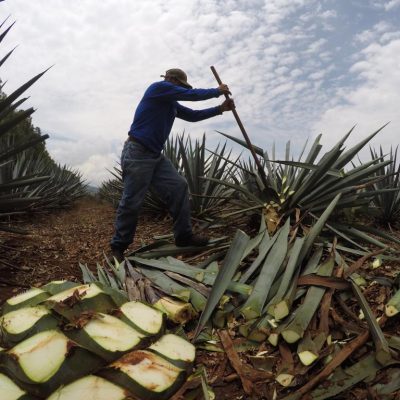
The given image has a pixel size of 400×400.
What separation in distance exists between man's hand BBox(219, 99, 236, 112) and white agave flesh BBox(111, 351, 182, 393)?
251cm

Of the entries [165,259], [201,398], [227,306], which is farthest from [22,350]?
[165,259]

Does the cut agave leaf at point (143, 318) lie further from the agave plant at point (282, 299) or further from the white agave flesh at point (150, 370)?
the agave plant at point (282, 299)

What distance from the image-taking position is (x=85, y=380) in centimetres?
103

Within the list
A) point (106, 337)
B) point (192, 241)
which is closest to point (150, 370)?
point (106, 337)

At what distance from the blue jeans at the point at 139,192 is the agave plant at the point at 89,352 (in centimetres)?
168

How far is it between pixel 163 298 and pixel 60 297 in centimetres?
53

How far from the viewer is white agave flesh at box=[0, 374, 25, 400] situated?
995 mm

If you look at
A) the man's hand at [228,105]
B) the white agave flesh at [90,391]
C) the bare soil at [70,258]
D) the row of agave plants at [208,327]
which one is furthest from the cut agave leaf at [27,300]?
the man's hand at [228,105]

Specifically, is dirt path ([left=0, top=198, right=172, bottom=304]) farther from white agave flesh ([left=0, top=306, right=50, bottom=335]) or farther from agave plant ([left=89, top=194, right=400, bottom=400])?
white agave flesh ([left=0, top=306, right=50, bottom=335])

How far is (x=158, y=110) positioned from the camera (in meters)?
3.24

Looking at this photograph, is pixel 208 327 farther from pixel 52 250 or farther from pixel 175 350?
pixel 52 250

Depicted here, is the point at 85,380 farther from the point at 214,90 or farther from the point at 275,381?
the point at 214,90

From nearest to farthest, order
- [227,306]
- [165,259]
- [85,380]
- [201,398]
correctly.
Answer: [85,380]
[201,398]
[227,306]
[165,259]

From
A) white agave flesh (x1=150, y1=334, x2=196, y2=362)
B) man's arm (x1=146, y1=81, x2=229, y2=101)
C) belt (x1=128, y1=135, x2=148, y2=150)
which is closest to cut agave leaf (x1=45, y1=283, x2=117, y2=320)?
white agave flesh (x1=150, y1=334, x2=196, y2=362)
